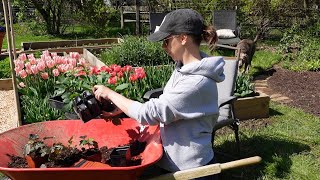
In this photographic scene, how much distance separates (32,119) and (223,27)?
640 centimetres

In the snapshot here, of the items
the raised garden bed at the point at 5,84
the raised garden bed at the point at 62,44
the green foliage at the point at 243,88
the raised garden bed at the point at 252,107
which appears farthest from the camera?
the raised garden bed at the point at 62,44

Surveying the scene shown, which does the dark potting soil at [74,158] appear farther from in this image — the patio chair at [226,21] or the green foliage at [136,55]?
the patio chair at [226,21]

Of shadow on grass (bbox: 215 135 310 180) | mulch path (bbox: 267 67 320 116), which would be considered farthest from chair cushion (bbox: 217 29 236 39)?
shadow on grass (bbox: 215 135 310 180)

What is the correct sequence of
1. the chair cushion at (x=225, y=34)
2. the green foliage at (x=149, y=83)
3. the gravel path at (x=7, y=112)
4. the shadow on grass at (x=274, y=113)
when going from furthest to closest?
the chair cushion at (x=225, y=34)
the shadow on grass at (x=274, y=113)
the gravel path at (x=7, y=112)
the green foliage at (x=149, y=83)

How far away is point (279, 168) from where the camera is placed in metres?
3.54

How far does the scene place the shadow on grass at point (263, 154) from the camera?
3.46 meters

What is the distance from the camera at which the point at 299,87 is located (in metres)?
6.39

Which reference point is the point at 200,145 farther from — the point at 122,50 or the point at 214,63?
the point at 122,50

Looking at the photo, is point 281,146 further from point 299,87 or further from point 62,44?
point 62,44

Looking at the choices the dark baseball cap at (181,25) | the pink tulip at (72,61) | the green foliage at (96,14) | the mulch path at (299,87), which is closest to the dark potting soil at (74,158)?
the dark baseball cap at (181,25)

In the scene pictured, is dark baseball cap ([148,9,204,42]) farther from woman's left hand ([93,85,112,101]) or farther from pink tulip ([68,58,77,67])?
pink tulip ([68,58,77,67])

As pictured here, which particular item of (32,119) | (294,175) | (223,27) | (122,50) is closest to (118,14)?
(223,27)

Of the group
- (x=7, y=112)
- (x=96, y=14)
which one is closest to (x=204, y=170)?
(x=7, y=112)

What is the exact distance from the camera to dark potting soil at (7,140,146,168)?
2023 mm
